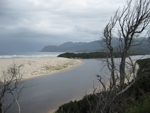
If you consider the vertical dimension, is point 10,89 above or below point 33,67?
above

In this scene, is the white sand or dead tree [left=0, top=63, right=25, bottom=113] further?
the white sand

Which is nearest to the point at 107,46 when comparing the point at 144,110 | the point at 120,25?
the point at 120,25

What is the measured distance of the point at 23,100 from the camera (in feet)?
52.3

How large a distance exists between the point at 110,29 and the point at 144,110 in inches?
275

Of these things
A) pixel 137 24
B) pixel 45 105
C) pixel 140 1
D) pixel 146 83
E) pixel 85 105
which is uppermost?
pixel 140 1

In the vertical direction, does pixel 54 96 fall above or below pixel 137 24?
below

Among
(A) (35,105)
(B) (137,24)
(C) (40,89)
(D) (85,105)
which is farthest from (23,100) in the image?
(B) (137,24)

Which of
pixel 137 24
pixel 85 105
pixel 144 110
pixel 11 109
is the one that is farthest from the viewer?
pixel 11 109

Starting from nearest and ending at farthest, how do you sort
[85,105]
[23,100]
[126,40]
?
[126,40] → [85,105] → [23,100]

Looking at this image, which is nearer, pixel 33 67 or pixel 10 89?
pixel 10 89

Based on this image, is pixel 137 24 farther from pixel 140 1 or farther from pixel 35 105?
pixel 35 105

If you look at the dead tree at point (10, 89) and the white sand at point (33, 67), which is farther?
the white sand at point (33, 67)

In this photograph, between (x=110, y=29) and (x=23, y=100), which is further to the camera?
(x=23, y=100)

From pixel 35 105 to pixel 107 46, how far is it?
7794 millimetres
